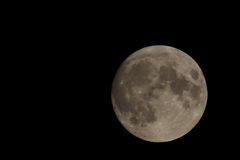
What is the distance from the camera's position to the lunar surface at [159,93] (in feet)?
29.5

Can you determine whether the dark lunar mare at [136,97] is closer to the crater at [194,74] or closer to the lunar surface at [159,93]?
the lunar surface at [159,93]

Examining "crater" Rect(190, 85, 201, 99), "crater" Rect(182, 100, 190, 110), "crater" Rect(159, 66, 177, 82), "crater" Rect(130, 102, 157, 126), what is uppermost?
"crater" Rect(159, 66, 177, 82)

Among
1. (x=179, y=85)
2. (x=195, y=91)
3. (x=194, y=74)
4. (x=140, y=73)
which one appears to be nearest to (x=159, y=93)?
(x=179, y=85)

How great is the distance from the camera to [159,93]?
8922 millimetres

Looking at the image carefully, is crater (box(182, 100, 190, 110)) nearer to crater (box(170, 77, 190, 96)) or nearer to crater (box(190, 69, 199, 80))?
crater (box(170, 77, 190, 96))

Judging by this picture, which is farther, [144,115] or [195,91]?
[195,91]

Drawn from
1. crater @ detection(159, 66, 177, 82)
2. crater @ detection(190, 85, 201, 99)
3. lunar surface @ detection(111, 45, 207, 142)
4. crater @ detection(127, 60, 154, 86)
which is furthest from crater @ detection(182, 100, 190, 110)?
crater @ detection(127, 60, 154, 86)

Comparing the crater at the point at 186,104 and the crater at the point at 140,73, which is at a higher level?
the crater at the point at 140,73

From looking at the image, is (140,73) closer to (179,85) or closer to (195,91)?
(179,85)

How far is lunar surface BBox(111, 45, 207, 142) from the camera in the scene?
Answer: 8.98m

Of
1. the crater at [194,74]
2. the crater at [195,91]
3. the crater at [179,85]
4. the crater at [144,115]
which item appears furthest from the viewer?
the crater at [194,74]

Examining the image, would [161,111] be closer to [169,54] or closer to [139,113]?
[139,113]

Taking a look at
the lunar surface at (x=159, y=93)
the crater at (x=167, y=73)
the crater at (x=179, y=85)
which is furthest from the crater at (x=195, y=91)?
the crater at (x=167, y=73)

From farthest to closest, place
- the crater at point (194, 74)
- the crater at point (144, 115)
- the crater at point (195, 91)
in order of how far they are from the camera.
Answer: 1. the crater at point (194, 74)
2. the crater at point (195, 91)
3. the crater at point (144, 115)
